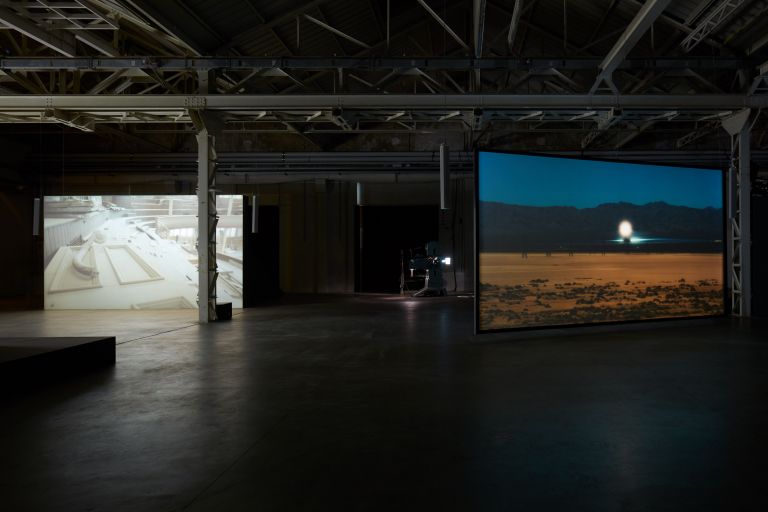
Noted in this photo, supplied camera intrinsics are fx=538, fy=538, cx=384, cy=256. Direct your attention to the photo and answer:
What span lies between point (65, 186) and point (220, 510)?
19329 millimetres

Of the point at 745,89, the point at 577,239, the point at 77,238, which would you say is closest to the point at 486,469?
the point at 577,239

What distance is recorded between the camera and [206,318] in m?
10.8

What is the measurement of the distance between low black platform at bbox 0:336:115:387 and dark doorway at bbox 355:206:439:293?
41.3 feet

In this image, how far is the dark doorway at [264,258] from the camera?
17.0m

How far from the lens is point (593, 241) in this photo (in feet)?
29.9

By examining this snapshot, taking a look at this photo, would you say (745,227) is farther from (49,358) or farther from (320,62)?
(49,358)

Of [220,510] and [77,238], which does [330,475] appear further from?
[77,238]

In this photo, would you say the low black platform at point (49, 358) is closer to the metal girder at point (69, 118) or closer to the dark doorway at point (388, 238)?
the metal girder at point (69, 118)

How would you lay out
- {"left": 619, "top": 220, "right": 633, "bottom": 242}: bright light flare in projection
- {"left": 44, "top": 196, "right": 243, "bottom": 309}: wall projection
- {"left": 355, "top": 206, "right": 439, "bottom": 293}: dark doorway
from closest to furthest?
{"left": 619, "top": 220, "right": 633, "bottom": 242}: bright light flare in projection
{"left": 44, "top": 196, "right": 243, "bottom": 309}: wall projection
{"left": 355, "top": 206, "right": 439, "bottom": 293}: dark doorway

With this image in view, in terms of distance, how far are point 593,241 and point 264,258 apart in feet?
38.3

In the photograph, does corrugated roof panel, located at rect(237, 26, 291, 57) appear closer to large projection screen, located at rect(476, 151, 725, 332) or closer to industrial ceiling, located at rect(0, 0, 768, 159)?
industrial ceiling, located at rect(0, 0, 768, 159)

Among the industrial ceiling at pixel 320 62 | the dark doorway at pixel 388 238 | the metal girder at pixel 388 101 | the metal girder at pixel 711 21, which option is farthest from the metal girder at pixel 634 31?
the dark doorway at pixel 388 238

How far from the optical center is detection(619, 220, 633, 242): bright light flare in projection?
948 centimetres

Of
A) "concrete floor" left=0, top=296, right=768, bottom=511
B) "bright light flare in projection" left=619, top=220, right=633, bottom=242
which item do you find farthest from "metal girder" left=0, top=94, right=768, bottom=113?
"concrete floor" left=0, top=296, right=768, bottom=511
